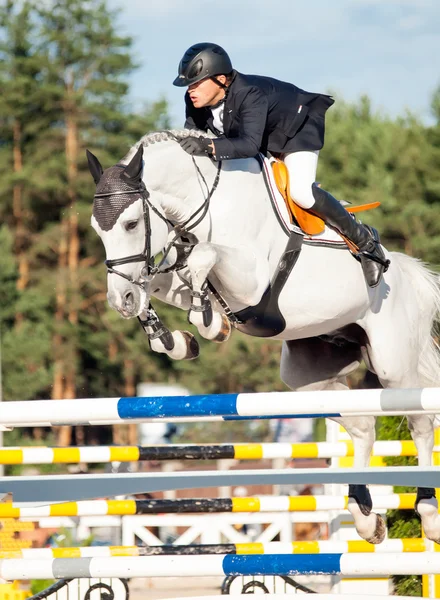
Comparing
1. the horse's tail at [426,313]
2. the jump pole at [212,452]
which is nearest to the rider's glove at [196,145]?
the horse's tail at [426,313]

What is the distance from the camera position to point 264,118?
4.40 m

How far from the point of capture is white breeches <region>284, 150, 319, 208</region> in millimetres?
4660

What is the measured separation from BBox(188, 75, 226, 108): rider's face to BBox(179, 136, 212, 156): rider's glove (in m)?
0.21

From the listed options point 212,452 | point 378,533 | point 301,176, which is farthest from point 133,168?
point 378,533

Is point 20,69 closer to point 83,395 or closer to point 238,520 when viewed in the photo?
point 83,395

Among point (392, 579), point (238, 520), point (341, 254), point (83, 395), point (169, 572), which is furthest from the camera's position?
point (83, 395)

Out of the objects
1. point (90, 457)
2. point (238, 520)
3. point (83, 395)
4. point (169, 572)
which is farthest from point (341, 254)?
point (83, 395)

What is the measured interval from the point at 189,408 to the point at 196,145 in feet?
4.93

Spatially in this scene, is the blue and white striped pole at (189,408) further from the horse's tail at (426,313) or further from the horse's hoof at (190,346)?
the horse's tail at (426,313)

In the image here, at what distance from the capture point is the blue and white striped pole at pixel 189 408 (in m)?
3.17

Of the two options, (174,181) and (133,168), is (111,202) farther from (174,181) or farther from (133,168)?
(174,181)

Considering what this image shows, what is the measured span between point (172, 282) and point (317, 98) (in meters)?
1.20

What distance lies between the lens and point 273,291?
4.59 meters

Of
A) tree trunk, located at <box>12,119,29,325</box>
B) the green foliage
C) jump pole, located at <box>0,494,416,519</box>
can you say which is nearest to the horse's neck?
jump pole, located at <box>0,494,416,519</box>
